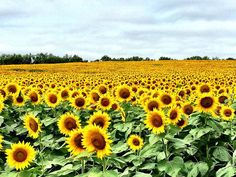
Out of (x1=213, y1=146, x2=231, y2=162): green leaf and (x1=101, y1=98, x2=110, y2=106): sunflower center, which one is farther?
(x1=101, y1=98, x2=110, y2=106): sunflower center

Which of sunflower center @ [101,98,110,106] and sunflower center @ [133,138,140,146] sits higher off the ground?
sunflower center @ [101,98,110,106]

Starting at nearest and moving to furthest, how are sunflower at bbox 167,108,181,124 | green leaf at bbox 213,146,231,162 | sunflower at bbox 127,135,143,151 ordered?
1. green leaf at bbox 213,146,231,162
2. sunflower at bbox 127,135,143,151
3. sunflower at bbox 167,108,181,124

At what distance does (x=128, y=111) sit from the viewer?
23.2 feet

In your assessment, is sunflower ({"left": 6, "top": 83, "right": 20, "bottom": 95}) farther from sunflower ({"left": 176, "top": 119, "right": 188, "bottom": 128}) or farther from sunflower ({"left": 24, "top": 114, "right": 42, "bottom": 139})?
sunflower ({"left": 176, "top": 119, "right": 188, "bottom": 128})

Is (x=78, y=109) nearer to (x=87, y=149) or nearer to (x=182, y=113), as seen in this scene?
(x=182, y=113)

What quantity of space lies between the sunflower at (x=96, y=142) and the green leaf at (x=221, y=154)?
1.63 metres

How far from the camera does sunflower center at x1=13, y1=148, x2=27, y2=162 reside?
4176 millimetres

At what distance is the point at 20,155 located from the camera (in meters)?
4.20

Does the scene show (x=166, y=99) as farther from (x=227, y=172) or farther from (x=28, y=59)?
(x=28, y=59)

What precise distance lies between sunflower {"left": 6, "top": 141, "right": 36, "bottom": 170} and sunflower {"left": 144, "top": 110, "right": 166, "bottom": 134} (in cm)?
125

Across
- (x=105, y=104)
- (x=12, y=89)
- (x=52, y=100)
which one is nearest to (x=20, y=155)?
(x=105, y=104)

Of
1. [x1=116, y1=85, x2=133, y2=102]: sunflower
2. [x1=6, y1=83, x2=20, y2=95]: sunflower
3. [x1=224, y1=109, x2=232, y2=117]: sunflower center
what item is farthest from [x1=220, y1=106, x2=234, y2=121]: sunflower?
[x1=6, y1=83, x2=20, y2=95]: sunflower

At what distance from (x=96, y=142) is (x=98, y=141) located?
0.02 metres

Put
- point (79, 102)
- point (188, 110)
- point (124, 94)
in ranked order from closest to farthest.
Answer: point (188, 110) → point (79, 102) → point (124, 94)
